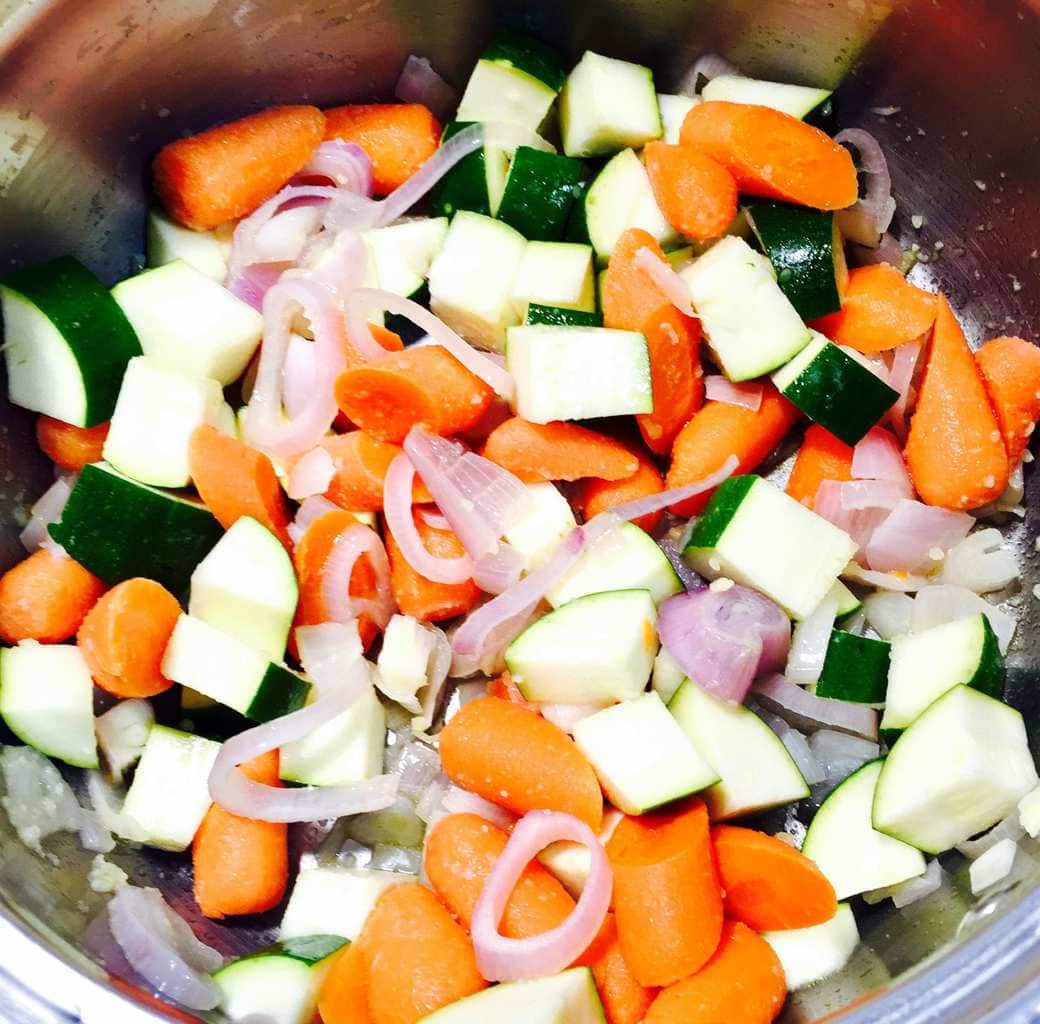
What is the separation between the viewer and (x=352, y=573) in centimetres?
215

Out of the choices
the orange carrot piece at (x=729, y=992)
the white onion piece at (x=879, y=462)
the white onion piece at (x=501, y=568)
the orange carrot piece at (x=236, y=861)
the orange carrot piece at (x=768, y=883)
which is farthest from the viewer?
the white onion piece at (x=879, y=462)

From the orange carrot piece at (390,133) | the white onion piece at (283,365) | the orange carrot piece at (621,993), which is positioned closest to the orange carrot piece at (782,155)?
the orange carrot piece at (390,133)

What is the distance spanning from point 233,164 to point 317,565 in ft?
2.88

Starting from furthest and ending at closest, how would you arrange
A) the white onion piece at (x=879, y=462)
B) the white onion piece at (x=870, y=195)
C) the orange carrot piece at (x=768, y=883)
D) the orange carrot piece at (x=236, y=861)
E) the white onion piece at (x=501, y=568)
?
the white onion piece at (x=870, y=195) → the white onion piece at (x=879, y=462) → the white onion piece at (x=501, y=568) → the orange carrot piece at (x=236, y=861) → the orange carrot piece at (x=768, y=883)

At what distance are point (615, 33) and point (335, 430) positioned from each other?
1080 mm

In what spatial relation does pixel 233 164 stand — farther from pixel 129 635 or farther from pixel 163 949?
pixel 163 949

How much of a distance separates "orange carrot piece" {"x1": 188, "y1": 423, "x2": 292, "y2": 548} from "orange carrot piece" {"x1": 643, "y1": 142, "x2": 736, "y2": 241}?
39.4 inches

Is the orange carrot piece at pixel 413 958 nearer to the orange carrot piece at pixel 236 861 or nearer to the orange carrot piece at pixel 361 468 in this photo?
the orange carrot piece at pixel 236 861

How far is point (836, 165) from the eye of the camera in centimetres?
215

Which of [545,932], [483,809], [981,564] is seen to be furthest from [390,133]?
[545,932]

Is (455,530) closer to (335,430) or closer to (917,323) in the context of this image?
(335,430)

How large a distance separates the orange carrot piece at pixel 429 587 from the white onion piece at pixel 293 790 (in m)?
0.19

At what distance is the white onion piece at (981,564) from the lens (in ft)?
7.11

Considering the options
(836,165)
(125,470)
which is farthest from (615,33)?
(125,470)
